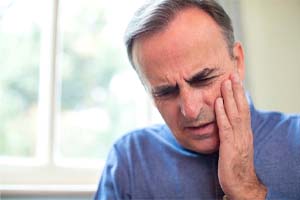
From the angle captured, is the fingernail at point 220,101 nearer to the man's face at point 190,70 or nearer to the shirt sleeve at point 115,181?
the man's face at point 190,70

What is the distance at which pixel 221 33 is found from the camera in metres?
1.04

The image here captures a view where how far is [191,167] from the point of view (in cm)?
112

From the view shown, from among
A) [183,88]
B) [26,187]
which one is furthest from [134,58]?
[26,187]

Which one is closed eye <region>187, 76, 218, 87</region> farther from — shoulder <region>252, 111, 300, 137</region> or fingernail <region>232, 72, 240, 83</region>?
shoulder <region>252, 111, 300, 137</region>

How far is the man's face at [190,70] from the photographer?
99 cm

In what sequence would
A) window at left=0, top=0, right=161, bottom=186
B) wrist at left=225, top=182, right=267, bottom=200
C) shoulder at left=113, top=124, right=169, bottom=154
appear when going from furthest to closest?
window at left=0, top=0, right=161, bottom=186
shoulder at left=113, top=124, right=169, bottom=154
wrist at left=225, top=182, right=267, bottom=200

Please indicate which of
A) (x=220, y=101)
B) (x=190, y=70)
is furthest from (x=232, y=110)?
(x=190, y=70)

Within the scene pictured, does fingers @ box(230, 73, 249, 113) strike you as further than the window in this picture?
No

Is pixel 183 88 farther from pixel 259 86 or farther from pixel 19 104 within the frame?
pixel 19 104

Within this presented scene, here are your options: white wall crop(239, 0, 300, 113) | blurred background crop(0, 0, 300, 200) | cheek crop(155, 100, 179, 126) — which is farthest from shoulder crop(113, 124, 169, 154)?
white wall crop(239, 0, 300, 113)

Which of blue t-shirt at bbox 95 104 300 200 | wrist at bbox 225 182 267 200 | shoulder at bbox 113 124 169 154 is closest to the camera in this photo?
wrist at bbox 225 182 267 200

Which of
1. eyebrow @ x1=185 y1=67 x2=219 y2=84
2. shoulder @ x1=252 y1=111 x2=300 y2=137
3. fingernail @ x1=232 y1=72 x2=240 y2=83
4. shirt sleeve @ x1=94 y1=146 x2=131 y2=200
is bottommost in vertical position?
shirt sleeve @ x1=94 y1=146 x2=131 y2=200

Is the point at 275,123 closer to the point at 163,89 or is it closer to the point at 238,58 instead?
the point at 238,58

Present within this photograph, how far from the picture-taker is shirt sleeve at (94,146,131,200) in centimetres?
112
